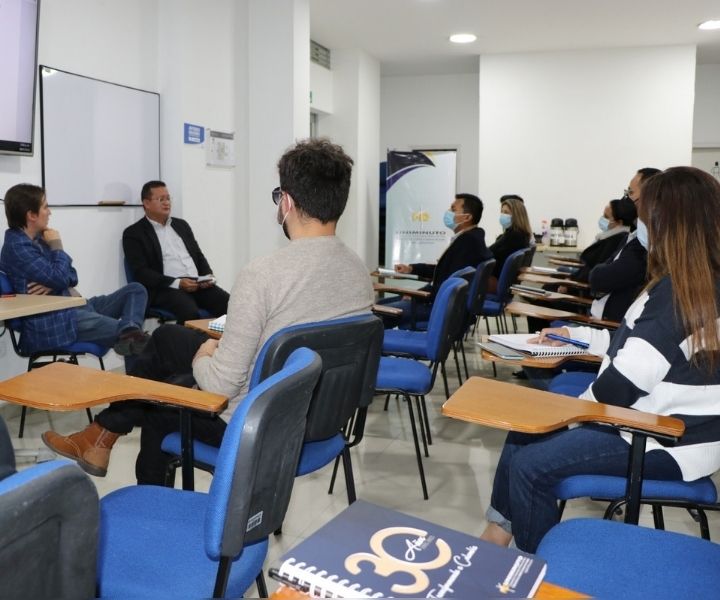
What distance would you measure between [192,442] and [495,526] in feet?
3.05

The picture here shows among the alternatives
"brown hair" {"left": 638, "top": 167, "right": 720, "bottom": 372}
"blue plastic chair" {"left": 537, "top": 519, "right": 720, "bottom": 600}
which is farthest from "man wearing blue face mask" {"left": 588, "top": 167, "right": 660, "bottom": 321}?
"blue plastic chair" {"left": 537, "top": 519, "right": 720, "bottom": 600}

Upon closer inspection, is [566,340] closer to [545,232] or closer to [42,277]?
[42,277]

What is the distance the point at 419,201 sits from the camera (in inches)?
352

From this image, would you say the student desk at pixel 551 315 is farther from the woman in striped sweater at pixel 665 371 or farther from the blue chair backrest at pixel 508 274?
the blue chair backrest at pixel 508 274

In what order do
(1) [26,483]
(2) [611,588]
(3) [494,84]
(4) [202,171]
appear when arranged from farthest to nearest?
(3) [494,84], (4) [202,171], (2) [611,588], (1) [26,483]

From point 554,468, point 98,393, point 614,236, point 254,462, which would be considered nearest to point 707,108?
point 614,236

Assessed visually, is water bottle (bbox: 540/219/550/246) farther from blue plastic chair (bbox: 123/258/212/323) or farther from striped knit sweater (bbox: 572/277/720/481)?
striped knit sweater (bbox: 572/277/720/481)

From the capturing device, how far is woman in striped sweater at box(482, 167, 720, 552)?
1.91 metres

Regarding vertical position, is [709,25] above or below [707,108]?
above

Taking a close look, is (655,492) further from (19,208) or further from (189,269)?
(189,269)

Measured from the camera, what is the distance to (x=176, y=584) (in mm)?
1358

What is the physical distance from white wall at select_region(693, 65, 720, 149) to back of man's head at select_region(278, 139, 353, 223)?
8.28m

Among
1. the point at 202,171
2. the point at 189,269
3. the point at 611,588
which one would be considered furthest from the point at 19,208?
the point at 611,588

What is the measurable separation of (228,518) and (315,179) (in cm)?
118
